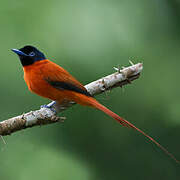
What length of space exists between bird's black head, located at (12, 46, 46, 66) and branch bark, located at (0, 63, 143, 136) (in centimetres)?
48


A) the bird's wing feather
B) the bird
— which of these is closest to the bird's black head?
the bird

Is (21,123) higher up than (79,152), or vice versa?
(21,123)

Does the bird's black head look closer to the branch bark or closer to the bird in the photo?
the bird

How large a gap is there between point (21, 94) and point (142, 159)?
1943 millimetres

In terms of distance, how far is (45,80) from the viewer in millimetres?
3547

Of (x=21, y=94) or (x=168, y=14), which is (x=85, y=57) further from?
(x=168, y=14)

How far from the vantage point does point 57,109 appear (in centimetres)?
369

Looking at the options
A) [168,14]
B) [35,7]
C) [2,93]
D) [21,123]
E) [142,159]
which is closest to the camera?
[21,123]

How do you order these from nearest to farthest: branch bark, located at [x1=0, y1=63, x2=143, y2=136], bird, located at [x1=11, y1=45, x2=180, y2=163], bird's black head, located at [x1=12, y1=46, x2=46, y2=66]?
branch bark, located at [x1=0, y1=63, x2=143, y2=136] → bird, located at [x1=11, y1=45, x2=180, y2=163] → bird's black head, located at [x1=12, y1=46, x2=46, y2=66]

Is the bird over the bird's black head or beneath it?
beneath

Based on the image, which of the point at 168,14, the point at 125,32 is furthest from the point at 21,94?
the point at 168,14

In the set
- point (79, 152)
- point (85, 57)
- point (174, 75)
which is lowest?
point (79, 152)

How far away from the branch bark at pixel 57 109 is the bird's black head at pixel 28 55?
478 millimetres

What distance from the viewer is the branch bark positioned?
129 inches
